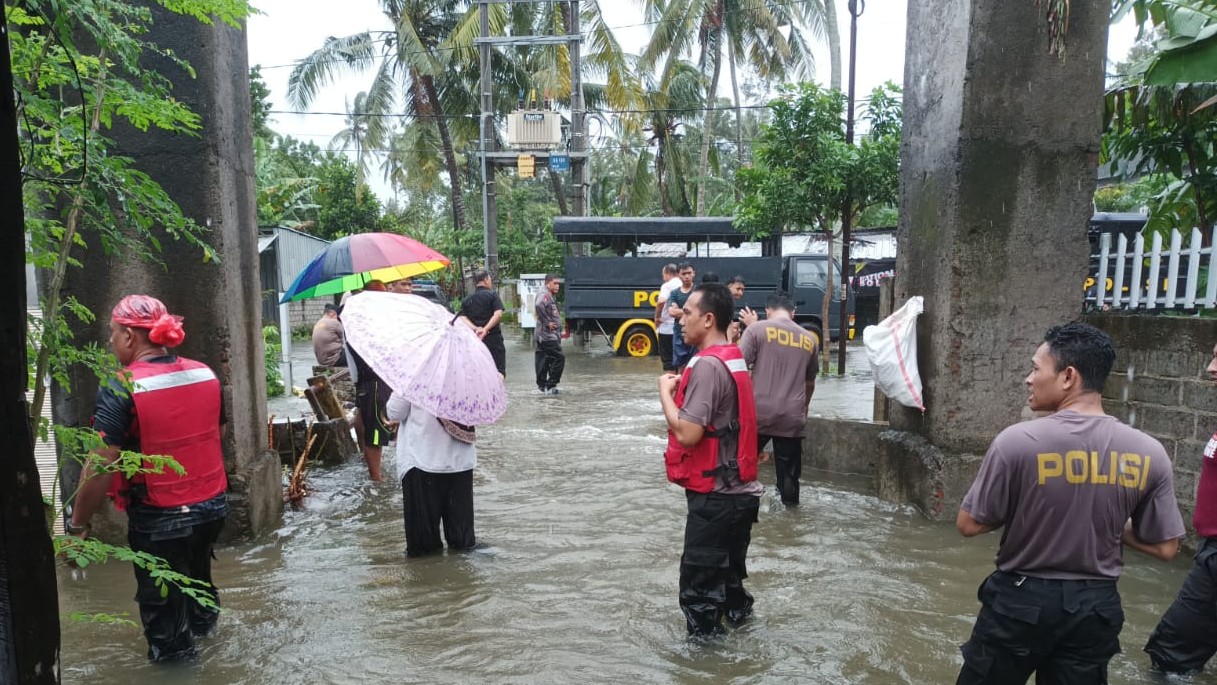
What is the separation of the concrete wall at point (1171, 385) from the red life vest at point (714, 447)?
119 inches

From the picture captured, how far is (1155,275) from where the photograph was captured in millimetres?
5383

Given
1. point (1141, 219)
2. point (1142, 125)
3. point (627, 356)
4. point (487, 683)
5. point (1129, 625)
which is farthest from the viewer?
point (627, 356)

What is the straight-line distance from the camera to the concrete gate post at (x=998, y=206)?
5.25 metres

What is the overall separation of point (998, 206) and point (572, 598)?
3.65m

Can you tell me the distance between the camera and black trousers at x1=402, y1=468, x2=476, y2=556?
4.88 metres

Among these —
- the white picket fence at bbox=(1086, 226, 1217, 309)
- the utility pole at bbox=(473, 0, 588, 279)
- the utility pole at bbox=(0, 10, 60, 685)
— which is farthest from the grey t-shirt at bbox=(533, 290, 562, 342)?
the utility pole at bbox=(0, 10, 60, 685)

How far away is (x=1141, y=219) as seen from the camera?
51.2ft

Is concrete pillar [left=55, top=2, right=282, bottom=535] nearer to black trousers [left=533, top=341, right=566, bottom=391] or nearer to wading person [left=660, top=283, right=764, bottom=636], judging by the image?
wading person [left=660, top=283, right=764, bottom=636]

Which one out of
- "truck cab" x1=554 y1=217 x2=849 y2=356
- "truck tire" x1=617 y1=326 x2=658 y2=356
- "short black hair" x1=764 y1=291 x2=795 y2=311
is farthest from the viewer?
"truck tire" x1=617 y1=326 x2=658 y2=356

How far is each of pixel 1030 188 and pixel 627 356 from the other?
1178 centimetres

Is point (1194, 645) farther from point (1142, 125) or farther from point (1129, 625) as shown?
point (1142, 125)

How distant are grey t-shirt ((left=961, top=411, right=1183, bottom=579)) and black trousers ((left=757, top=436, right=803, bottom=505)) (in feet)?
11.3

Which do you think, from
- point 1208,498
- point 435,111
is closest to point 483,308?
point 1208,498

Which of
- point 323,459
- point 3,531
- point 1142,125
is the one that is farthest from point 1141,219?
point 3,531
